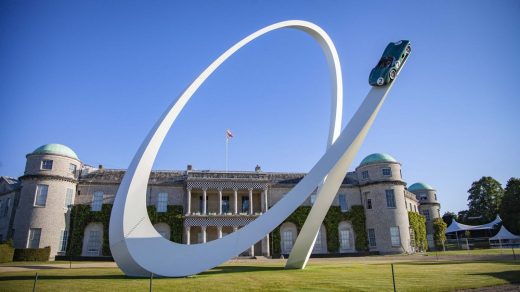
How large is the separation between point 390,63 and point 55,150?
112ft

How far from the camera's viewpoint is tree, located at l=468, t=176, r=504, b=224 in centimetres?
6975

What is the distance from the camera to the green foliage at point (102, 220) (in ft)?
120

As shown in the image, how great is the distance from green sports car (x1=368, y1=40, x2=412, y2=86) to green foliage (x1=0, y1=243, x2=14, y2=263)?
3133 centimetres

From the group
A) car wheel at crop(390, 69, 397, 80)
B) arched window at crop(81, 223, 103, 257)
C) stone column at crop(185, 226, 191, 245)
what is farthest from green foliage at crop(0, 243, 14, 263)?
car wheel at crop(390, 69, 397, 80)

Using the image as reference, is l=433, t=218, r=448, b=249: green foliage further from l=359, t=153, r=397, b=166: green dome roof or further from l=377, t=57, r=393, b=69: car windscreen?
l=377, t=57, r=393, b=69: car windscreen

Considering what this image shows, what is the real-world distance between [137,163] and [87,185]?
29315 mm

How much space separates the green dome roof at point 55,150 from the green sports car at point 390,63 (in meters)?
33.1

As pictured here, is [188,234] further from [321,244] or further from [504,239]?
[504,239]

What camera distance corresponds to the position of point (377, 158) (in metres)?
44.5

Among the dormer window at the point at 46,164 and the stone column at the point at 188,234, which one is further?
the stone column at the point at 188,234

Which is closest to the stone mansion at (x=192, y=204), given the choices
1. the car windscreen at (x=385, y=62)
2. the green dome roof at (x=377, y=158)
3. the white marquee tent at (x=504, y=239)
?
the green dome roof at (x=377, y=158)

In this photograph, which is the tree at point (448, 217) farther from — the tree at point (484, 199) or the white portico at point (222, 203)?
the white portico at point (222, 203)

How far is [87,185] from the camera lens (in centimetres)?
3878

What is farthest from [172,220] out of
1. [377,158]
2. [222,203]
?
[377,158]
